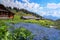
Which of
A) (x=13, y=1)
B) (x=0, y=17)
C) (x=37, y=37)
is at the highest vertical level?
(x=13, y=1)

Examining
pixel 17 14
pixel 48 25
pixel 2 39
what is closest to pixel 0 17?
pixel 17 14

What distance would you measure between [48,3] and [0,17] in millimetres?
543

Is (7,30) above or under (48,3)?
under

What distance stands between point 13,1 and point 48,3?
0.39 metres

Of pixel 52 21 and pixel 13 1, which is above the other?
pixel 13 1

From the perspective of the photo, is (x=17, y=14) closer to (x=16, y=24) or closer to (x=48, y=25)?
(x=16, y=24)

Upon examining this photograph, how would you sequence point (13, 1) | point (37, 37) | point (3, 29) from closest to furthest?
point (3, 29), point (37, 37), point (13, 1)

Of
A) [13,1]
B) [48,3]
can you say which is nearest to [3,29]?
[13,1]

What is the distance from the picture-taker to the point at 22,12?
7.83 ft

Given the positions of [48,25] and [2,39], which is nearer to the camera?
[2,39]

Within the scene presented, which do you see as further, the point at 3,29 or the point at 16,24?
the point at 16,24

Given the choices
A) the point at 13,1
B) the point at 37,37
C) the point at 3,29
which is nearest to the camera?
the point at 3,29

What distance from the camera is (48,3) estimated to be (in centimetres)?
236

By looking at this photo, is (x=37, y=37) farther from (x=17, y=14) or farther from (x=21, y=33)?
(x=17, y=14)
